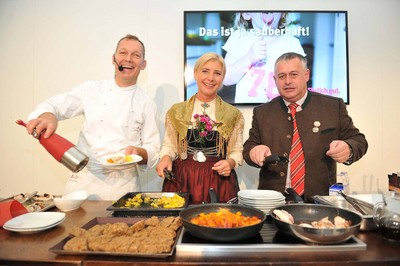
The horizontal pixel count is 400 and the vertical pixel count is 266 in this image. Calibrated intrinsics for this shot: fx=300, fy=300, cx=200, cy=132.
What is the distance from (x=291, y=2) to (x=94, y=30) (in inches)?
88.1

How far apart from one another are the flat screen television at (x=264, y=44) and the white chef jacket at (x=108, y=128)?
3.40 feet

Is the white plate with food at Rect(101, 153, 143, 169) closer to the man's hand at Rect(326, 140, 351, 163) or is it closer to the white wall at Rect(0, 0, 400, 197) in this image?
the man's hand at Rect(326, 140, 351, 163)

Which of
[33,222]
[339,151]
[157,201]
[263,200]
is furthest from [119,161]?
[339,151]

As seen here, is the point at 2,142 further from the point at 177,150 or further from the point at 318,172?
the point at 318,172

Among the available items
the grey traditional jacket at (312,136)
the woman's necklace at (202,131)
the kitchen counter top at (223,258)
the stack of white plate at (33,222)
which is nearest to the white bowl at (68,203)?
the stack of white plate at (33,222)

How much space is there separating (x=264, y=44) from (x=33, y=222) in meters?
2.82

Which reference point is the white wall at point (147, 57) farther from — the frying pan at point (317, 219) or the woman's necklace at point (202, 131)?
the frying pan at point (317, 219)

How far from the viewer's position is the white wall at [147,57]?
3373 mm

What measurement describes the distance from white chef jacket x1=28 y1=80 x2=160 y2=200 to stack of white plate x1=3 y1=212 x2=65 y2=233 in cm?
81

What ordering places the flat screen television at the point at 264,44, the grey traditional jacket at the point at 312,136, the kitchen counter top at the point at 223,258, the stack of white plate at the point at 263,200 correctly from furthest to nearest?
the flat screen television at the point at 264,44, the grey traditional jacket at the point at 312,136, the stack of white plate at the point at 263,200, the kitchen counter top at the point at 223,258

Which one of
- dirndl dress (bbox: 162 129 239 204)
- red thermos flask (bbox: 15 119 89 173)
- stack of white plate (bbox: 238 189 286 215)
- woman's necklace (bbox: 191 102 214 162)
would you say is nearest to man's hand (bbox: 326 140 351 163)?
A: stack of white plate (bbox: 238 189 286 215)

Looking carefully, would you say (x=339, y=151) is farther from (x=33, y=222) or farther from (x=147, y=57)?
(x=147, y=57)

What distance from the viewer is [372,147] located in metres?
3.47

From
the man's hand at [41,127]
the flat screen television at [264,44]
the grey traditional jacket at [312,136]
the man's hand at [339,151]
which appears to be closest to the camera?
the man's hand at [41,127]
